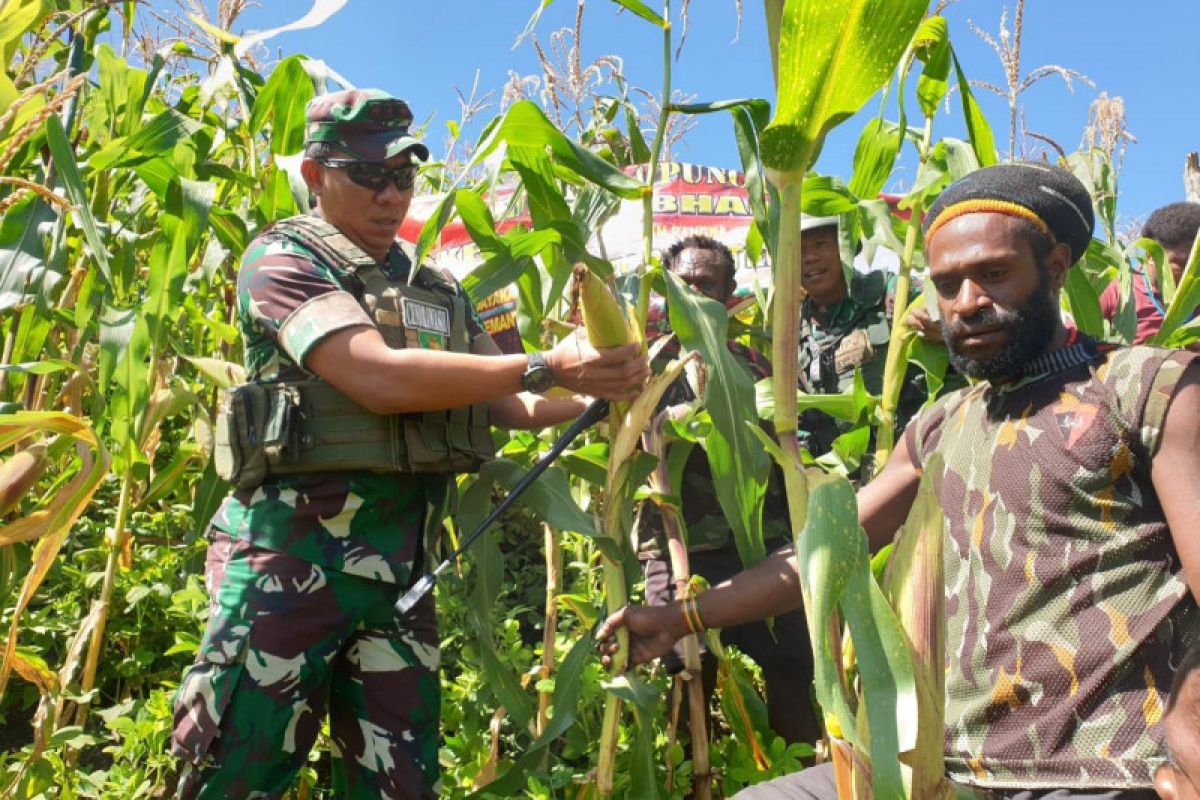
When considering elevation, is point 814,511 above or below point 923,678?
above

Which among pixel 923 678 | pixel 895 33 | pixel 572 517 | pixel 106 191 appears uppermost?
pixel 106 191

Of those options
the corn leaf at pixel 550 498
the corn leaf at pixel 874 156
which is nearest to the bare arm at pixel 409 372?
the corn leaf at pixel 550 498

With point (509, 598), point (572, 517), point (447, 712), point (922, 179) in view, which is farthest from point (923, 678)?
point (509, 598)

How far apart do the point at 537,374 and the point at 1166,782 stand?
107cm

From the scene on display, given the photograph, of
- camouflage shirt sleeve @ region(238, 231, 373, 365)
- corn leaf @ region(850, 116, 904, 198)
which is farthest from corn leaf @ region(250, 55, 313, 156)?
corn leaf @ region(850, 116, 904, 198)

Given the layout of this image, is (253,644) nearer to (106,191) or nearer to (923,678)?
(923,678)

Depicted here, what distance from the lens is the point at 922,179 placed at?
2.22 meters

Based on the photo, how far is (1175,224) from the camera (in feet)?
10.4

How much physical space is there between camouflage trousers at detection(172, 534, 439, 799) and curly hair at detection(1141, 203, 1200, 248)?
2665 mm

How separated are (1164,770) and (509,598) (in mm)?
2896

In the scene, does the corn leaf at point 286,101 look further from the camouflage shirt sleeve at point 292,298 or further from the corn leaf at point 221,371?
the camouflage shirt sleeve at point 292,298

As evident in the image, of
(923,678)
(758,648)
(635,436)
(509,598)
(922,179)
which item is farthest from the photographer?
(509,598)

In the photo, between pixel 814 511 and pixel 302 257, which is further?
pixel 302 257

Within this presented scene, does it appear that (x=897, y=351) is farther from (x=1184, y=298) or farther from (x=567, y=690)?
(x=567, y=690)
